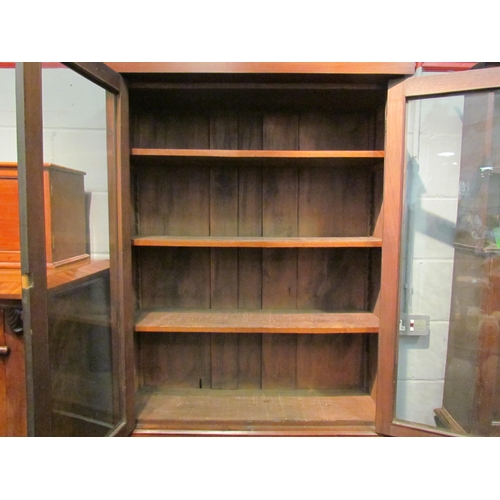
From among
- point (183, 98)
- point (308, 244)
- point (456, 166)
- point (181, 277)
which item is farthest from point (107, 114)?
point (456, 166)

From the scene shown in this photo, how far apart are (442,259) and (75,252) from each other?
56.9 inches

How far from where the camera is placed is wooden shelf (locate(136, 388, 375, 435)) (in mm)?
1190

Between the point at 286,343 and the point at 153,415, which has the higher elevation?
the point at 286,343

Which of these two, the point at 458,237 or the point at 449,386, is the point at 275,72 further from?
the point at 449,386

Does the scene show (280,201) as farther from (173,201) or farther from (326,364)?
(326,364)

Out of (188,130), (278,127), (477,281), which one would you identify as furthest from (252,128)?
(477,281)

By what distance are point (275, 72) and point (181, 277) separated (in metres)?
0.90

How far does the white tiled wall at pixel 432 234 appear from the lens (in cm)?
131

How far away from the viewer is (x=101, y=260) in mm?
1115

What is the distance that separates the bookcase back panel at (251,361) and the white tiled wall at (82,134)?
57 cm

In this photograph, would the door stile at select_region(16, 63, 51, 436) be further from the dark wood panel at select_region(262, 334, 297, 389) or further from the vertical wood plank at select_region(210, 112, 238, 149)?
the dark wood panel at select_region(262, 334, 297, 389)

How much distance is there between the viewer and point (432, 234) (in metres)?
1.37

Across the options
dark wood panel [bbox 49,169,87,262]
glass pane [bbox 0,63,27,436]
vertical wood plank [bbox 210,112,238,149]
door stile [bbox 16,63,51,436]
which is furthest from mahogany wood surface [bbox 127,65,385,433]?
door stile [bbox 16,63,51,436]

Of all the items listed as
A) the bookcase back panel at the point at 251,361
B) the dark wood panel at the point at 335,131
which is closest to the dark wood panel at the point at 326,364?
the bookcase back panel at the point at 251,361
